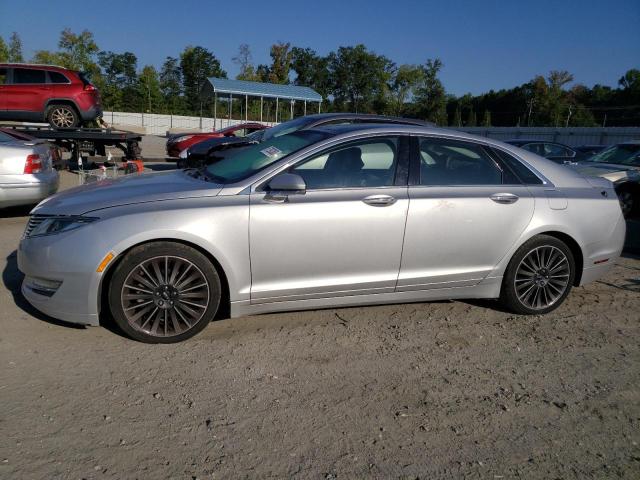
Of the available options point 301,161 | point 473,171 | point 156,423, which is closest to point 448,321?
point 473,171

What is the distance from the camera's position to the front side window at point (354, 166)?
3.95 meters

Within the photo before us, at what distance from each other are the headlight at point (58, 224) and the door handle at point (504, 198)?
3.07 metres

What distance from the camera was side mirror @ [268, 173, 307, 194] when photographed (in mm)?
3707

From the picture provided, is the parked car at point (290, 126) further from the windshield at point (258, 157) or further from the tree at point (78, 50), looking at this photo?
the tree at point (78, 50)

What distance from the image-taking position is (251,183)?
12.4 feet

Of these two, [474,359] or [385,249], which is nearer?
[474,359]

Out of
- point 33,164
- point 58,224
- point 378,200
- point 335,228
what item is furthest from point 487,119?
point 58,224

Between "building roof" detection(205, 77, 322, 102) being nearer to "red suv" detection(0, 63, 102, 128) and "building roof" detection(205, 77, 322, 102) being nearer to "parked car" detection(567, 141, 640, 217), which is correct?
"red suv" detection(0, 63, 102, 128)

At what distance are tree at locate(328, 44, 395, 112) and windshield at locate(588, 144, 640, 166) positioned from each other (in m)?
61.9

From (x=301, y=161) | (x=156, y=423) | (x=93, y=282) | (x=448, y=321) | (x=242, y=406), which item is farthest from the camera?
(x=448, y=321)

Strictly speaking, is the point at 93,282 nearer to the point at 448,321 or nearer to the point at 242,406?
the point at 242,406

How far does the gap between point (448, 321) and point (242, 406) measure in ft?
6.88

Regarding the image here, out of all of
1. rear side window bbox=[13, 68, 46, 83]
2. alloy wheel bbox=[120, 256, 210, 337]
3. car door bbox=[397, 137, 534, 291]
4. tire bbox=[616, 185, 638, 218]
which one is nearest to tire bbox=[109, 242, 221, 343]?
alloy wheel bbox=[120, 256, 210, 337]

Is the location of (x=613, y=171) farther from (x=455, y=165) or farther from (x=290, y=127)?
(x=455, y=165)
